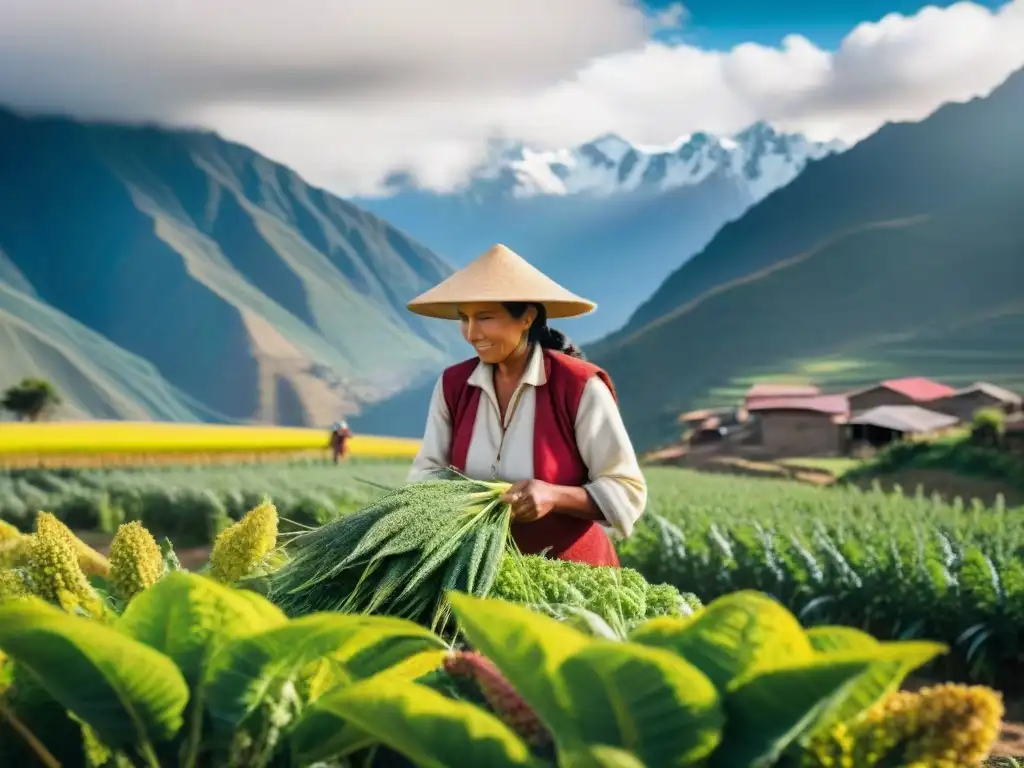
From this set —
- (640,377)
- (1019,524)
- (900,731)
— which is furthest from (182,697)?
(640,377)

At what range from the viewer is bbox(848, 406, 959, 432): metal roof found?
46.8 meters

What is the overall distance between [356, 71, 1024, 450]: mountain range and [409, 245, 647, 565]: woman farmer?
84.4m

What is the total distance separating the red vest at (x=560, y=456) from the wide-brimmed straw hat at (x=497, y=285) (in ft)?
0.66

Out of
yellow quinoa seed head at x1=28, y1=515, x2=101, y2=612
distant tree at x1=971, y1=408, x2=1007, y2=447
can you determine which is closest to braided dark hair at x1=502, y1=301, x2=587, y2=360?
yellow quinoa seed head at x1=28, y1=515, x2=101, y2=612

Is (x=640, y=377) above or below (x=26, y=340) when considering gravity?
below

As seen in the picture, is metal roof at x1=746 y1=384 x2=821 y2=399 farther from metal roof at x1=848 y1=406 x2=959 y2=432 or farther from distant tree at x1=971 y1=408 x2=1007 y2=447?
distant tree at x1=971 y1=408 x2=1007 y2=447

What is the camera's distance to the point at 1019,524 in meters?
8.94

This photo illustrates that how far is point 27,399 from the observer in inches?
2392

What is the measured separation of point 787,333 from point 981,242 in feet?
70.4

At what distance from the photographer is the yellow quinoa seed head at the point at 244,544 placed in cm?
176

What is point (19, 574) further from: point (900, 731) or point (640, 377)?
point (640, 377)

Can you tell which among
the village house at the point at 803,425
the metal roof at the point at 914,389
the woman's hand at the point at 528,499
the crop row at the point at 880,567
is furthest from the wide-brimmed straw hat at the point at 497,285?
the metal roof at the point at 914,389

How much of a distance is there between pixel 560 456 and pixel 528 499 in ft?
1.64

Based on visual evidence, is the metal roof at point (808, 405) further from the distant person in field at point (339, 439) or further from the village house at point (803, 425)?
the distant person in field at point (339, 439)
